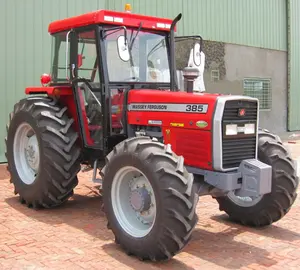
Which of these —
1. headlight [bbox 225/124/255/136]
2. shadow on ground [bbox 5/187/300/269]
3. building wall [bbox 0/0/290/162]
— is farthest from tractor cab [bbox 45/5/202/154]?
building wall [bbox 0/0/290/162]

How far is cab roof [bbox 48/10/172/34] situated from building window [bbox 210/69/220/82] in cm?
814

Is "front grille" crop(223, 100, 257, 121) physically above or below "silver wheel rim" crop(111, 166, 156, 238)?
above

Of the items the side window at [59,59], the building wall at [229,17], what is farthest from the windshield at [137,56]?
the building wall at [229,17]

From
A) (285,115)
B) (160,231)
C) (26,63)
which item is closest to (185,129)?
(160,231)

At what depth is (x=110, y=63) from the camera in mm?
5312

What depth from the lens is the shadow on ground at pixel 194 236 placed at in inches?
168

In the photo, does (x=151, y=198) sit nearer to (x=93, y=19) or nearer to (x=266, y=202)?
(x=266, y=202)

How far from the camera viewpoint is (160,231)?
157 inches

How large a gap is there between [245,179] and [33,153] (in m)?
3.06

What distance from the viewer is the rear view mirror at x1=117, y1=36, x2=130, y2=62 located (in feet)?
16.0

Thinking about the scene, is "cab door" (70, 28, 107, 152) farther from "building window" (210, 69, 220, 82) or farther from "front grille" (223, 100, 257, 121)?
"building window" (210, 69, 220, 82)

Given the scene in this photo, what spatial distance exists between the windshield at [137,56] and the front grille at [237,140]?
1301 mm

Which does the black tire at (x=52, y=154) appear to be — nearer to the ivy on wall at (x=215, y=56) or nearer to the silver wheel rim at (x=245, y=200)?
the silver wheel rim at (x=245, y=200)

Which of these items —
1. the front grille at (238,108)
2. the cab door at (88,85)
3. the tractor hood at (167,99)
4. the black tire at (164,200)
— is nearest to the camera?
the black tire at (164,200)
